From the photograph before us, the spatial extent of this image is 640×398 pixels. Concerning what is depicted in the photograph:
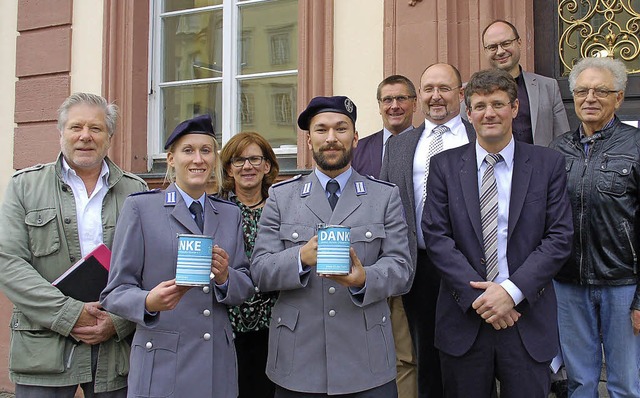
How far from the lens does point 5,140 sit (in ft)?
21.9

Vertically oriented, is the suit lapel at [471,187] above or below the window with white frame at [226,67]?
below

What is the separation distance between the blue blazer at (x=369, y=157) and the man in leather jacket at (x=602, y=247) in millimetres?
1083

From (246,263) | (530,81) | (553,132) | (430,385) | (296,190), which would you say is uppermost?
(530,81)

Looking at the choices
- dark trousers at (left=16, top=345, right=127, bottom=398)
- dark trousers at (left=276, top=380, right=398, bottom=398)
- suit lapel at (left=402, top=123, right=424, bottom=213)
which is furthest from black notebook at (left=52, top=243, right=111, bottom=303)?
suit lapel at (left=402, top=123, right=424, bottom=213)

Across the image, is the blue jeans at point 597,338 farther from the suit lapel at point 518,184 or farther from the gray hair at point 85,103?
the gray hair at point 85,103

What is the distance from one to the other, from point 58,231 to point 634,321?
9.07 ft

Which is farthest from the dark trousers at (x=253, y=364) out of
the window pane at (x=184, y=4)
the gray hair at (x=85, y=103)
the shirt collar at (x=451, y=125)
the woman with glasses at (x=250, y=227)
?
the window pane at (x=184, y=4)

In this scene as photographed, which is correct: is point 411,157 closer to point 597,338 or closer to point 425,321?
point 425,321

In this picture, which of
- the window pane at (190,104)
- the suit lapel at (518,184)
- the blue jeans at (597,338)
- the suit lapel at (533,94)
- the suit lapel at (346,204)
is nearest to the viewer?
the suit lapel at (346,204)

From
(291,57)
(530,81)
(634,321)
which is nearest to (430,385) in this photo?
(634,321)

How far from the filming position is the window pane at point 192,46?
6.35m

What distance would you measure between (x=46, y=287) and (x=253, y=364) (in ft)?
3.70

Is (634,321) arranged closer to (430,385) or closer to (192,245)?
(430,385)

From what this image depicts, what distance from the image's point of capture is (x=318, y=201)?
9.91ft
